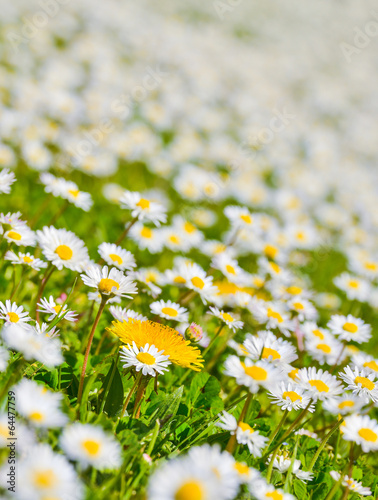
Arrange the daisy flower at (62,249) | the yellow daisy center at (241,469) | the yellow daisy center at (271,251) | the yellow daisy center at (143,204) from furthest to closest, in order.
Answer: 1. the yellow daisy center at (271,251)
2. the yellow daisy center at (143,204)
3. the daisy flower at (62,249)
4. the yellow daisy center at (241,469)

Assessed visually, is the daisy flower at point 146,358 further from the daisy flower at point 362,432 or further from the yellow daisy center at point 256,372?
the daisy flower at point 362,432

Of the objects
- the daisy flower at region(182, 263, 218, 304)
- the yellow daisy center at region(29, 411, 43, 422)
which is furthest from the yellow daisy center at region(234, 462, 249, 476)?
the daisy flower at region(182, 263, 218, 304)

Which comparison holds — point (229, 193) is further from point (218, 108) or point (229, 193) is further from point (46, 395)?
point (46, 395)

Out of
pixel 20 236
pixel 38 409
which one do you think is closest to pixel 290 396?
pixel 38 409

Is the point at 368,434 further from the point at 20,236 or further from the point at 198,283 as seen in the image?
the point at 20,236

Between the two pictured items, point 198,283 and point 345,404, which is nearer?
point 345,404

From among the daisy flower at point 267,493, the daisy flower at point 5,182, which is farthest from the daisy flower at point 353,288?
the daisy flower at point 5,182
